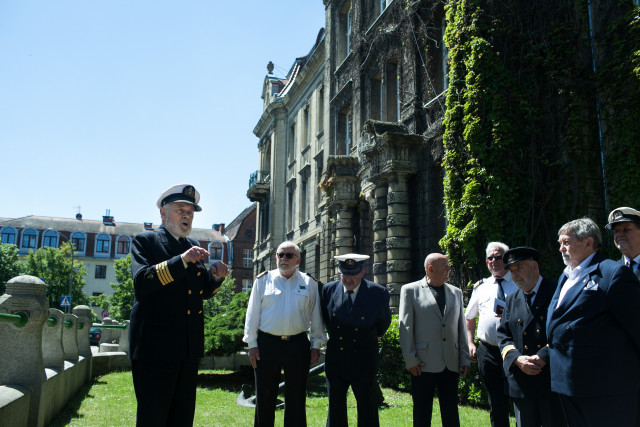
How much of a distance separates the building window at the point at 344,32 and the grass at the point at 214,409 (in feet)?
52.9

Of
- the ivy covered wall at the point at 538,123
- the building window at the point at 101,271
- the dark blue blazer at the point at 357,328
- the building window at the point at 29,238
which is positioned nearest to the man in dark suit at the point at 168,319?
the dark blue blazer at the point at 357,328

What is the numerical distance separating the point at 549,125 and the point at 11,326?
34.8 ft


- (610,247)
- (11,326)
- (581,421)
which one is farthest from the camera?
(610,247)

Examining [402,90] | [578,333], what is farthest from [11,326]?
[402,90]

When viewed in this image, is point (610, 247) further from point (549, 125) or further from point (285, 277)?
point (285, 277)

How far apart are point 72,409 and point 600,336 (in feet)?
23.6

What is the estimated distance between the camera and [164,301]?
14.1 feet

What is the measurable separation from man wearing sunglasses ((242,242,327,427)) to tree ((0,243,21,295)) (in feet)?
169

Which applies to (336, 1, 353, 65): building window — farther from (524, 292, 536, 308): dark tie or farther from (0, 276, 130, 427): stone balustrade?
(524, 292, 536, 308): dark tie

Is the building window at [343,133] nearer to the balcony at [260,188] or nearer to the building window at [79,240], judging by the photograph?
the balcony at [260,188]

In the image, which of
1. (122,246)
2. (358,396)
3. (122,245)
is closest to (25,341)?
(358,396)

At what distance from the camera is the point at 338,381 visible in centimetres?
594

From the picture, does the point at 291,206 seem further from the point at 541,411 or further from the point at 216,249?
the point at 216,249

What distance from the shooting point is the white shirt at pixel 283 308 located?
19.6 feet
